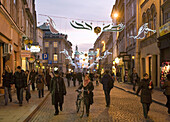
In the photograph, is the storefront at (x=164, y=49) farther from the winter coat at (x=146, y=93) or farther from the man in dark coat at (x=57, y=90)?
the man in dark coat at (x=57, y=90)

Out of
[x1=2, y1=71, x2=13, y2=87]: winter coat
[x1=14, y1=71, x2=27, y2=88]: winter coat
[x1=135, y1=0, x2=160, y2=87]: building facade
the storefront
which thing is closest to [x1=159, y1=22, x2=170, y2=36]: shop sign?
the storefront

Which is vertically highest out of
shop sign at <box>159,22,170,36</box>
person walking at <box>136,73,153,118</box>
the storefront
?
shop sign at <box>159,22,170,36</box>

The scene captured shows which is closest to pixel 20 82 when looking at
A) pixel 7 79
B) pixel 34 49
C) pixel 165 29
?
pixel 7 79

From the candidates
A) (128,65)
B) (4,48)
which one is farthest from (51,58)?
(4,48)

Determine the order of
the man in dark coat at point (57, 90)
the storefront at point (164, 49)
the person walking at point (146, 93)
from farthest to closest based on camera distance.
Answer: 1. the storefront at point (164, 49)
2. the man in dark coat at point (57, 90)
3. the person walking at point (146, 93)

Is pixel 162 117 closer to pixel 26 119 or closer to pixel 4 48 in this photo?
pixel 26 119

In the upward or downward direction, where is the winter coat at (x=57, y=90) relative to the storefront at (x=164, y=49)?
downward

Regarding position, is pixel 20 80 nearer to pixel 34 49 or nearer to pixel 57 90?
pixel 57 90

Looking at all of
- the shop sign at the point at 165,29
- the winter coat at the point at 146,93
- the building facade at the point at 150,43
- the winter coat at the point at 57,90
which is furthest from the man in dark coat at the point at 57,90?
the building facade at the point at 150,43

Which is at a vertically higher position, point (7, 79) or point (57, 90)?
point (7, 79)

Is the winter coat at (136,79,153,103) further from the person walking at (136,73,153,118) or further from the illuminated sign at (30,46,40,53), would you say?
the illuminated sign at (30,46,40,53)

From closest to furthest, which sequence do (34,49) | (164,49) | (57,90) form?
(57,90), (164,49), (34,49)

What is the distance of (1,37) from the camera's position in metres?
16.6

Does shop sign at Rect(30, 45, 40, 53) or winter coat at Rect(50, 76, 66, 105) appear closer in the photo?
winter coat at Rect(50, 76, 66, 105)
